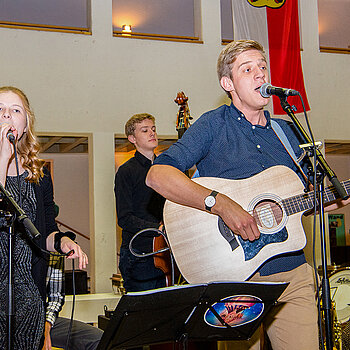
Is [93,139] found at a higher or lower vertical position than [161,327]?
higher

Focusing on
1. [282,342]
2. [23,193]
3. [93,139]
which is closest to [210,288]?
[282,342]

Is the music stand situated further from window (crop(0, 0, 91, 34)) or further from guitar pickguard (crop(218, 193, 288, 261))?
window (crop(0, 0, 91, 34))

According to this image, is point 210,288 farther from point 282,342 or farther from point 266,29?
point 266,29

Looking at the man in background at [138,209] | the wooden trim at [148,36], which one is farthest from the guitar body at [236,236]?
the wooden trim at [148,36]

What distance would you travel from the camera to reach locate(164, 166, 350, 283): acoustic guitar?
2473 mm

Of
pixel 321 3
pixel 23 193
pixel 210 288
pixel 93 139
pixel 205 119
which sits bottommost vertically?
pixel 210 288

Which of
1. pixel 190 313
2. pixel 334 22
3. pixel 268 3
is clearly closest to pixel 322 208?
pixel 190 313

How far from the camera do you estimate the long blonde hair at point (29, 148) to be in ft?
8.80

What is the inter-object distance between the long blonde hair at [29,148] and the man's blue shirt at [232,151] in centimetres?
62

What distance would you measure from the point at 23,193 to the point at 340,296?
3880 mm

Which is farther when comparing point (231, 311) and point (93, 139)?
point (93, 139)

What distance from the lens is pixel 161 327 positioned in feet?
7.09

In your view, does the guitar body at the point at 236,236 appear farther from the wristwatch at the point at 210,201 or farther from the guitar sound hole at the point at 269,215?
the wristwatch at the point at 210,201

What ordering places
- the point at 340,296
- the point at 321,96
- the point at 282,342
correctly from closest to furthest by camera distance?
1. the point at 282,342
2. the point at 340,296
3. the point at 321,96
